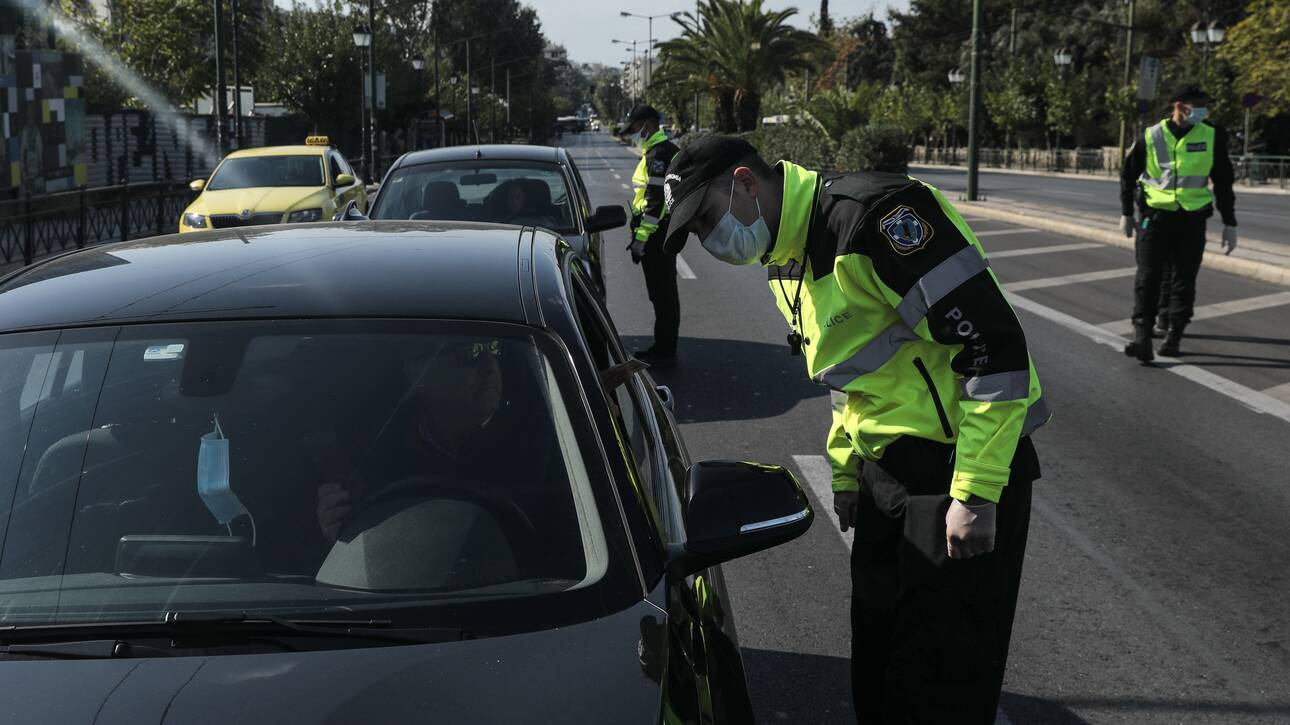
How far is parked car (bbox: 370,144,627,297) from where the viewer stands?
9.04 meters

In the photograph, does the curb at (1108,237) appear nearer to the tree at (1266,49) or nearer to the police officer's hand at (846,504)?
the police officer's hand at (846,504)

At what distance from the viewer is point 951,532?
2859mm

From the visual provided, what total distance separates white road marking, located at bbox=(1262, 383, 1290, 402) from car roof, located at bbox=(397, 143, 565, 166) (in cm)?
508

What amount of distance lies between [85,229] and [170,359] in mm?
17168

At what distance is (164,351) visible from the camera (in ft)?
8.71

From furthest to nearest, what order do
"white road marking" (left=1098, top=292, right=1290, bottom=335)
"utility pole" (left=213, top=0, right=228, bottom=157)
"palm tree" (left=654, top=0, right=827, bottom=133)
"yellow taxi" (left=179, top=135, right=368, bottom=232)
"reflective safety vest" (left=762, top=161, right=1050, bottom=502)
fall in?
"palm tree" (left=654, top=0, right=827, bottom=133), "utility pole" (left=213, top=0, right=228, bottom=157), "yellow taxi" (left=179, top=135, right=368, bottom=232), "white road marking" (left=1098, top=292, right=1290, bottom=335), "reflective safety vest" (left=762, top=161, right=1050, bottom=502)

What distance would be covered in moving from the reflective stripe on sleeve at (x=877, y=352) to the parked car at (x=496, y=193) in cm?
590

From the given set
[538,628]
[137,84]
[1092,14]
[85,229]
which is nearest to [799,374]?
[538,628]

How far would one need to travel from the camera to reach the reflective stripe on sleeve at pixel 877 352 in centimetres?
296

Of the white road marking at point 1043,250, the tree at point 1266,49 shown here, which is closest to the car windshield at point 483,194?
the white road marking at point 1043,250

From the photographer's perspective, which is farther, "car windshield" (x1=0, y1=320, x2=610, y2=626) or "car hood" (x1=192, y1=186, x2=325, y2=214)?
"car hood" (x1=192, y1=186, x2=325, y2=214)

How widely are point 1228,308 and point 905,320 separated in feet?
36.3

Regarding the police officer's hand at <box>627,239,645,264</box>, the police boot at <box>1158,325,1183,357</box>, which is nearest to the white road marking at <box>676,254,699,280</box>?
the police officer's hand at <box>627,239,645,264</box>

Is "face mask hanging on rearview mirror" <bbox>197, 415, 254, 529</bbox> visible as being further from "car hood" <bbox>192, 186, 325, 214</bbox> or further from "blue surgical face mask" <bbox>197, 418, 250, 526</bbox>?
"car hood" <bbox>192, 186, 325, 214</bbox>
